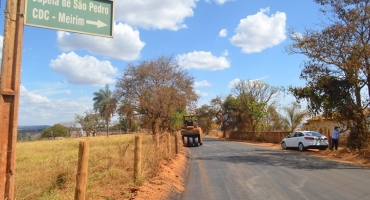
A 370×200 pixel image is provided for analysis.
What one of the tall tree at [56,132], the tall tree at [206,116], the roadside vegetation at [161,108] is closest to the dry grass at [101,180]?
the roadside vegetation at [161,108]

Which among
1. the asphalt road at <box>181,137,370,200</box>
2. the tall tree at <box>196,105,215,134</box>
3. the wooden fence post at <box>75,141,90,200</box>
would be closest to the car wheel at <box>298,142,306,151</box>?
the asphalt road at <box>181,137,370,200</box>

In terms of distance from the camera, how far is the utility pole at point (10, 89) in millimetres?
3971

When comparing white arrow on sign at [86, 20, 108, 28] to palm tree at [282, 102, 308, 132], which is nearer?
white arrow on sign at [86, 20, 108, 28]

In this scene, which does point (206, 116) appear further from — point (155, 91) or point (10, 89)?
point (10, 89)

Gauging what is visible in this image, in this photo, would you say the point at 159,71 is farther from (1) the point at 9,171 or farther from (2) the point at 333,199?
(1) the point at 9,171

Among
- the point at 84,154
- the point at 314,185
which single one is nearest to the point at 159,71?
the point at 314,185

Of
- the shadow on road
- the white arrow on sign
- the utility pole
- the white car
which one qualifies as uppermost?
the white arrow on sign

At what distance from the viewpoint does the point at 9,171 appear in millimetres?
4059

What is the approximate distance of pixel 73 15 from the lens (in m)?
4.38

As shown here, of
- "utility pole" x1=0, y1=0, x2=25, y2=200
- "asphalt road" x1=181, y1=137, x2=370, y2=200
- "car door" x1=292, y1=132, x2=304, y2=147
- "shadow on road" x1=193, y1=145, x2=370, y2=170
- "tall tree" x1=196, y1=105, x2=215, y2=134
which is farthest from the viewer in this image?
"tall tree" x1=196, y1=105, x2=215, y2=134

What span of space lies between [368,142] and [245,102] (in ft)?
111

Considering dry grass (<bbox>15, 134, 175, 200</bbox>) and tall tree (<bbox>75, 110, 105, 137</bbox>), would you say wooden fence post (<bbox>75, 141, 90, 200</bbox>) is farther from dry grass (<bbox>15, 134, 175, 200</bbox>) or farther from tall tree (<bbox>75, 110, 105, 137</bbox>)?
tall tree (<bbox>75, 110, 105, 137</bbox>)

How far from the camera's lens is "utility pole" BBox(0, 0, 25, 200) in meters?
3.97

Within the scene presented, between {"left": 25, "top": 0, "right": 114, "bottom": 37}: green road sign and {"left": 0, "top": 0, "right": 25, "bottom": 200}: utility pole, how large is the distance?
15 centimetres
